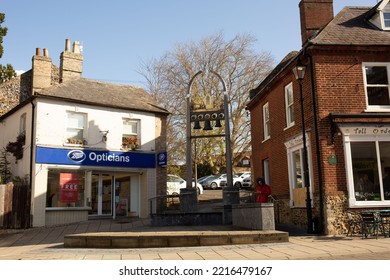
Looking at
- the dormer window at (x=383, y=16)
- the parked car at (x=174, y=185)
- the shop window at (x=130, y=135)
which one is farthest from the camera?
the parked car at (x=174, y=185)

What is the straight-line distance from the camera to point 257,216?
1222 centimetres

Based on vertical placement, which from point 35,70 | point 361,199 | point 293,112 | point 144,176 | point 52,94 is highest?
point 35,70

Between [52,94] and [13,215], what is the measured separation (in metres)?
6.08

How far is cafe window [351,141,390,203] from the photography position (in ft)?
45.7

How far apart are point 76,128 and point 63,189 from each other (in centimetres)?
319

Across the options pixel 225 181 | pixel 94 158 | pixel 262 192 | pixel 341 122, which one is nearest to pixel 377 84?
pixel 341 122

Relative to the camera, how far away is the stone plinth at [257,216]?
39.3 ft

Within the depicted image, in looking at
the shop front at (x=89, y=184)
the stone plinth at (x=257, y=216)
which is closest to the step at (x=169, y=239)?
the stone plinth at (x=257, y=216)

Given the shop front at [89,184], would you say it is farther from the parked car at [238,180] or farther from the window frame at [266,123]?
the parked car at [238,180]

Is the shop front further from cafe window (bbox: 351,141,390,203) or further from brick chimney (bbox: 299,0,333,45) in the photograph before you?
cafe window (bbox: 351,141,390,203)

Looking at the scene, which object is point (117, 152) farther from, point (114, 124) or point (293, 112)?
point (293, 112)

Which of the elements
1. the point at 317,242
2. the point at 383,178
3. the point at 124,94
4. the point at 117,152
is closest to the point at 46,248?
the point at 317,242

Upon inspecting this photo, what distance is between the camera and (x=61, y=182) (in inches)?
767

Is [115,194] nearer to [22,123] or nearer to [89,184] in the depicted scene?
[89,184]
